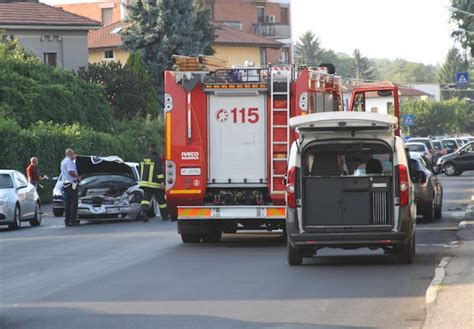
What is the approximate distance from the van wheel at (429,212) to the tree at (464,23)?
85.1ft

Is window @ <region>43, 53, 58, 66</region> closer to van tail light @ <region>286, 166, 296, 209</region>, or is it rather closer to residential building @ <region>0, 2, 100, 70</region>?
residential building @ <region>0, 2, 100, 70</region>

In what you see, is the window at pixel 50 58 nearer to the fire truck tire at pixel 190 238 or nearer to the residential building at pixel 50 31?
the residential building at pixel 50 31

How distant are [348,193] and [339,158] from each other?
0.84 metres

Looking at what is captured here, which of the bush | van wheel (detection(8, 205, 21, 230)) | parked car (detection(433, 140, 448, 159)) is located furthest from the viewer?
parked car (detection(433, 140, 448, 159))

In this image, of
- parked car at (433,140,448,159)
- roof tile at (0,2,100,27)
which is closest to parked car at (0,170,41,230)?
roof tile at (0,2,100,27)

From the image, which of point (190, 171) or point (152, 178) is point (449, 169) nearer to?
point (152, 178)

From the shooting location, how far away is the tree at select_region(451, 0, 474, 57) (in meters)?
55.7

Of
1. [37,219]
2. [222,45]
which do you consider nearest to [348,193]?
[37,219]

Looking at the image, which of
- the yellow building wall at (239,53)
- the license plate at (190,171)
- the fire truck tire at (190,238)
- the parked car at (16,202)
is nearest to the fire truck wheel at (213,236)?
the fire truck tire at (190,238)

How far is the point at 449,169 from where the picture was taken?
201ft

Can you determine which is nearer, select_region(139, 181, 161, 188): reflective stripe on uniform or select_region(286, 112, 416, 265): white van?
select_region(286, 112, 416, 265): white van

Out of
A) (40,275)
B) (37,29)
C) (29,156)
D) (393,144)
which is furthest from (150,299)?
(37,29)

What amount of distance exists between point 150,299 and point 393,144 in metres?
5.11

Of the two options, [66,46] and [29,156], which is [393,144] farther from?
[66,46]
